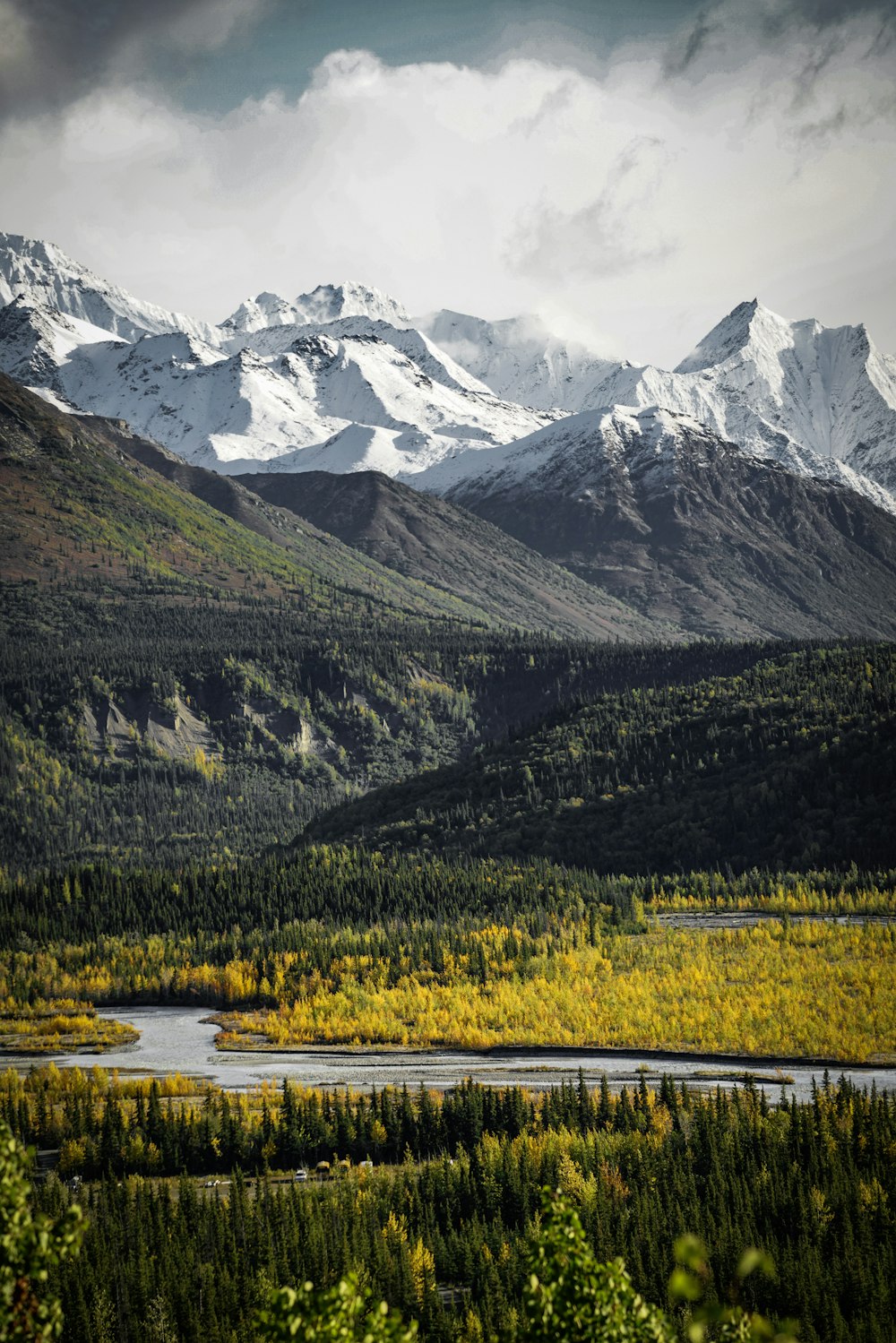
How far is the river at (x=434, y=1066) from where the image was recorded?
113438mm

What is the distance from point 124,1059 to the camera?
134 meters

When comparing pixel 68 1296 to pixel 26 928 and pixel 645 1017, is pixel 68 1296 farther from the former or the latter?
pixel 26 928

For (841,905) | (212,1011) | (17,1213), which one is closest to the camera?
(17,1213)

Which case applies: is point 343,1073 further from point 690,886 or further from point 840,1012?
point 690,886

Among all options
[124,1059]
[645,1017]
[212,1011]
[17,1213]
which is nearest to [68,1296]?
[17,1213]

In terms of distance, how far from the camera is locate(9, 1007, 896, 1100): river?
372 ft

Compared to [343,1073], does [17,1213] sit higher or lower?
higher

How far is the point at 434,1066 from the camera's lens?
126 m

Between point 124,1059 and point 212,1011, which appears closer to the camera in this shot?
point 124,1059

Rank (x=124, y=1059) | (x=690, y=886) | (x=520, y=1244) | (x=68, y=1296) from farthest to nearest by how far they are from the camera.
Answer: (x=690, y=886), (x=124, y=1059), (x=520, y=1244), (x=68, y=1296)

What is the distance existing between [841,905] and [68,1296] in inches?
5339

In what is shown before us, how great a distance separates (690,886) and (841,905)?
25589mm

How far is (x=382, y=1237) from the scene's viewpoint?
7544 centimetres

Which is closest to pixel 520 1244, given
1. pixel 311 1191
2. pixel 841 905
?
pixel 311 1191
